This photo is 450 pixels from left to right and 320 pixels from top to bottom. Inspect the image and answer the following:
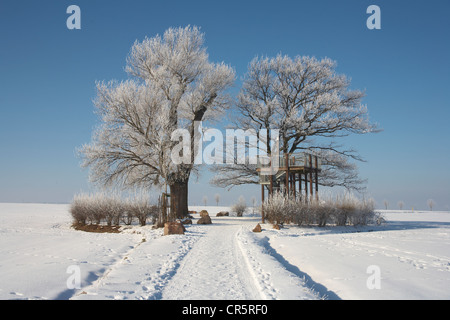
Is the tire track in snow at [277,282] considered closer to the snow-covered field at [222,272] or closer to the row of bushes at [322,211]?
the snow-covered field at [222,272]

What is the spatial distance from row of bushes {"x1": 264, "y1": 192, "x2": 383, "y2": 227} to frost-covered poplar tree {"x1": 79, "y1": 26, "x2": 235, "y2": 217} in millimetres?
5431

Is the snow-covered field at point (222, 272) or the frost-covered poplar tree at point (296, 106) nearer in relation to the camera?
the snow-covered field at point (222, 272)

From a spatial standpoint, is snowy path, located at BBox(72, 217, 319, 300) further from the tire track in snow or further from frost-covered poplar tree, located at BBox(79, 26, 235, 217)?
frost-covered poplar tree, located at BBox(79, 26, 235, 217)

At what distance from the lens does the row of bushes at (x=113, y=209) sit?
1858cm

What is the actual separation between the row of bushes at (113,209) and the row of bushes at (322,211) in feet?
21.2

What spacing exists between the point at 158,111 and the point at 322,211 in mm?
11397

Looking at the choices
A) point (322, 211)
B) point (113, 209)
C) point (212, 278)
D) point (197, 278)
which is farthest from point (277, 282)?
point (113, 209)

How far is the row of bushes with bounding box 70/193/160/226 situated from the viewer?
1858 cm

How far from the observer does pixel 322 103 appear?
81.6ft

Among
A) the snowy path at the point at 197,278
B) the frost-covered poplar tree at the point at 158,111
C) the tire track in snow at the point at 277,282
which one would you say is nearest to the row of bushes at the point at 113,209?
the frost-covered poplar tree at the point at 158,111

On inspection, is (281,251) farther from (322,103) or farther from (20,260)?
(322,103)

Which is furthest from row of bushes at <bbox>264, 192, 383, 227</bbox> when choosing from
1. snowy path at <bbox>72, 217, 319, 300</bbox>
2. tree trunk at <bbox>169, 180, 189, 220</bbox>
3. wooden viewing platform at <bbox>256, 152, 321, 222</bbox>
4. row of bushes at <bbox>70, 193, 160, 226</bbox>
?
snowy path at <bbox>72, 217, 319, 300</bbox>

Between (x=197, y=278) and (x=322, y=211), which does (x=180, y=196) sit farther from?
(x=197, y=278)
